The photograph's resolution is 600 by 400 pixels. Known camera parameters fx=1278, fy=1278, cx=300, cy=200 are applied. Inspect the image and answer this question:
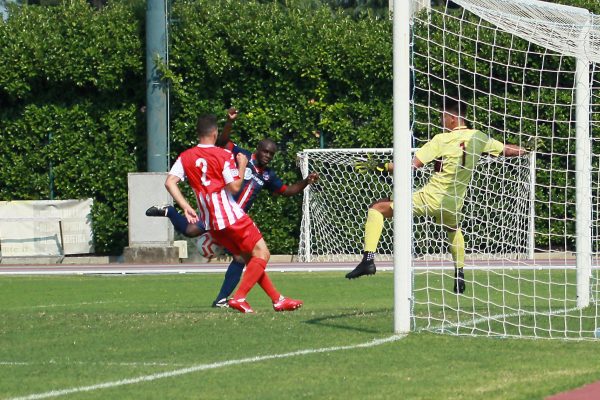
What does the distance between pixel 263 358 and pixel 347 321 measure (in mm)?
2511

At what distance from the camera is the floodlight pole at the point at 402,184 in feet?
32.9

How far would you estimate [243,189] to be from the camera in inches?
536

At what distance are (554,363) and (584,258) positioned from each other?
398 centimetres

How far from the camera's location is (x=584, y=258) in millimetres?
12164

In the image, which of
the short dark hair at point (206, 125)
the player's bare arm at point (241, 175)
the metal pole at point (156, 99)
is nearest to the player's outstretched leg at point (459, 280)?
the player's bare arm at point (241, 175)

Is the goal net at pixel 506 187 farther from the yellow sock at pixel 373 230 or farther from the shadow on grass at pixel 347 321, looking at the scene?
the yellow sock at pixel 373 230

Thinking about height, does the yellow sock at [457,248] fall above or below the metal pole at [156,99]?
below

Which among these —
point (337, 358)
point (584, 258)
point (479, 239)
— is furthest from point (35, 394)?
point (479, 239)

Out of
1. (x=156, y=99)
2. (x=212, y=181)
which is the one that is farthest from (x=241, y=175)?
(x=156, y=99)

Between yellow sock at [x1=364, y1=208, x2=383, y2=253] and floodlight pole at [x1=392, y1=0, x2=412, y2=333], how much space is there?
6.03ft

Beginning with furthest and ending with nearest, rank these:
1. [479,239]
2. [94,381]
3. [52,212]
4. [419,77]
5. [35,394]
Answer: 1. [52,212]
2. [419,77]
3. [479,239]
4. [94,381]
5. [35,394]

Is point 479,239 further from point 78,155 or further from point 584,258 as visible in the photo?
point 78,155

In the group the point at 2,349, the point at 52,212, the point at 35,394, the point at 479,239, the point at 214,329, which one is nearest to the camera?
the point at 35,394

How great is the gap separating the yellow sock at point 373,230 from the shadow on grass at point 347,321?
24.7 inches
